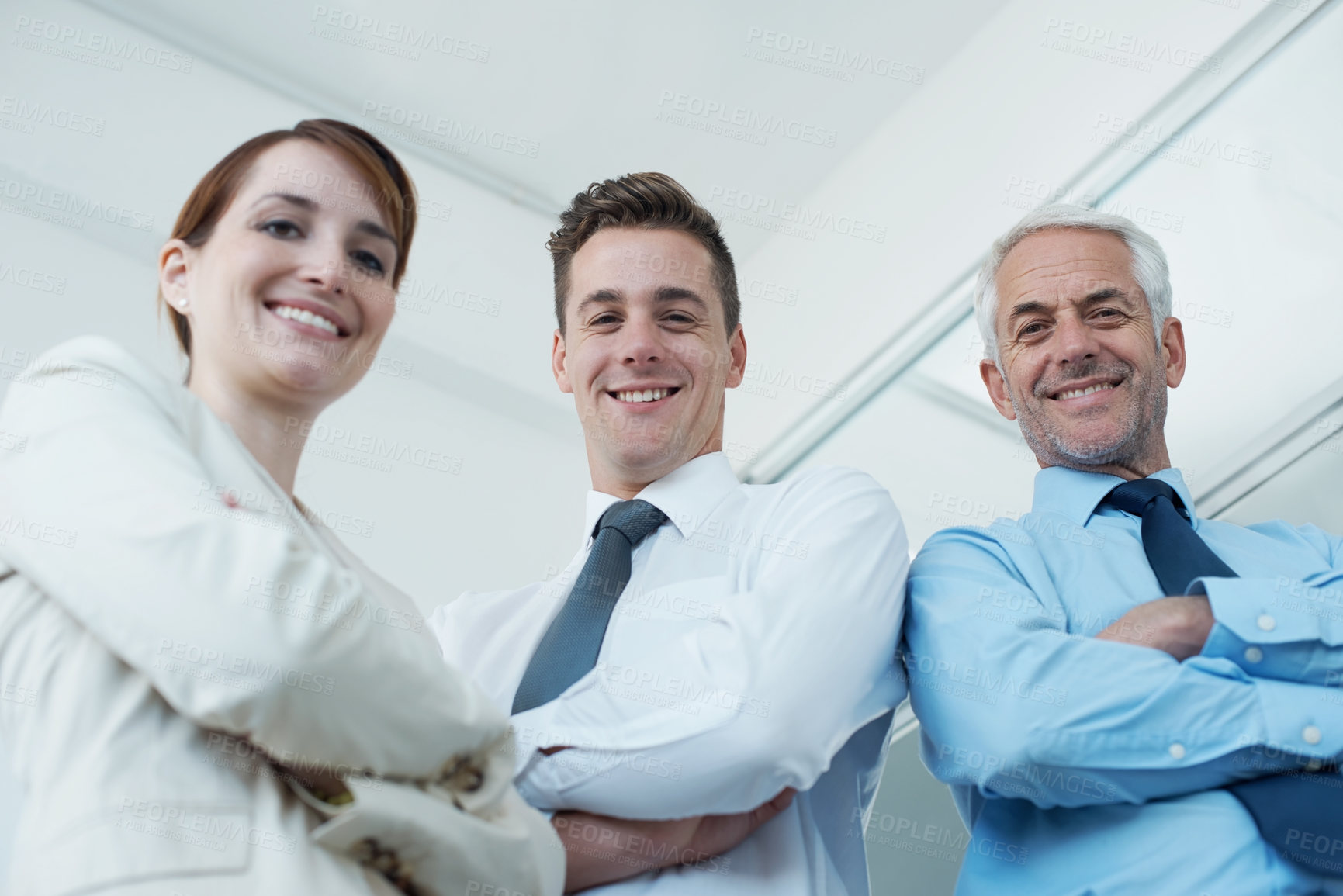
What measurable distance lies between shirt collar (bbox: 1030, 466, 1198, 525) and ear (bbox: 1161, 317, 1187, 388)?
0.26m

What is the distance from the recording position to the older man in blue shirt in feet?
4.84

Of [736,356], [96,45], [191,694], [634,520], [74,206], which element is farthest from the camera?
[96,45]

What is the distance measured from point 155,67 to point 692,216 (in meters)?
2.63

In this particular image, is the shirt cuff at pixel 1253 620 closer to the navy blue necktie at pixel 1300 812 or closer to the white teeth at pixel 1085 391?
the navy blue necktie at pixel 1300 812

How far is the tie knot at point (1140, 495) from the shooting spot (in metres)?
2.04

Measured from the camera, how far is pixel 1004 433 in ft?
11.5

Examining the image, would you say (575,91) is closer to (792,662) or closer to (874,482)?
(874,482)

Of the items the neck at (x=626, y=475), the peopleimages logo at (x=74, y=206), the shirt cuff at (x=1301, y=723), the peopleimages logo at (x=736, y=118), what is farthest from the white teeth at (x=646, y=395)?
the peopleimages logo at (x=74, y=206)

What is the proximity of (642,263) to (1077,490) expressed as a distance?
0.99 metres

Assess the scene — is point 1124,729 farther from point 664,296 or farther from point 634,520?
point 664,296

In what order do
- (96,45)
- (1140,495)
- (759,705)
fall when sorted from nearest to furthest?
(759,705), (1140,495), (96,45)

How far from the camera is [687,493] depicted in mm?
1992

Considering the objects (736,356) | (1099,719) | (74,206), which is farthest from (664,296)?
(74,206)

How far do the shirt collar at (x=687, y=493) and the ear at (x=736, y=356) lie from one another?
26cm
